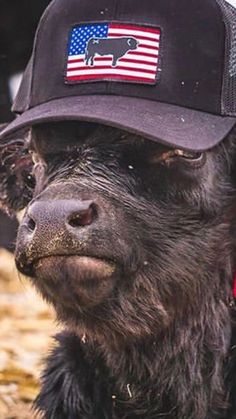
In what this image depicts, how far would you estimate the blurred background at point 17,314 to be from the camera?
452 centimetres

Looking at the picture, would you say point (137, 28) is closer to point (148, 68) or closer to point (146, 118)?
point (148, 68)

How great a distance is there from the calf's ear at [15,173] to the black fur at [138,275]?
0.39m

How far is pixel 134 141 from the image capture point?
116 inches

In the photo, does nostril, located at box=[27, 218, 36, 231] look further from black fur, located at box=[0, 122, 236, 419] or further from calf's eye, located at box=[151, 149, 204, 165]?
calf's eye, located at box=[151, 149, 204, 165]

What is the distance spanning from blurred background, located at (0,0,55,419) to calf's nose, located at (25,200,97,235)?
149cm

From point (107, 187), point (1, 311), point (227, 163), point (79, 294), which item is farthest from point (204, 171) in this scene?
point (1, 311)

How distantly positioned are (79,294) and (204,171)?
540 mm

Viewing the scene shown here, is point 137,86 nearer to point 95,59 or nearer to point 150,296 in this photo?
point 95,59

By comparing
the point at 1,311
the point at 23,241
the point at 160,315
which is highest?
the point at 23,241

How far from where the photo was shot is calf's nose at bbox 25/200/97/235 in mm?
2680

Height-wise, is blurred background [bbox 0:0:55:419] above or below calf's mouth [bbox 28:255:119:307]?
below

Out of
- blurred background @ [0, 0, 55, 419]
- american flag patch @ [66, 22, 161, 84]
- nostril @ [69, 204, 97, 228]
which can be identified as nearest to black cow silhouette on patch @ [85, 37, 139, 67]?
american flag patch @ [66, 22, 161, 84]

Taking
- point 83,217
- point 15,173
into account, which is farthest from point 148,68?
point 15,173

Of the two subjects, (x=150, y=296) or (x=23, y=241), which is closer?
(x=23, y=241)
